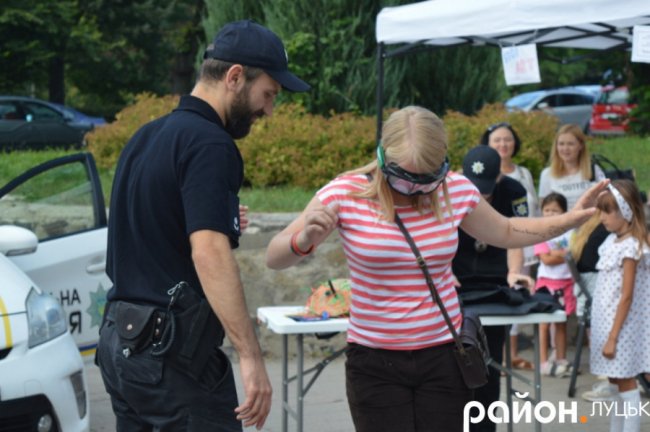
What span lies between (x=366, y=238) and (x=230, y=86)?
0.78 metres

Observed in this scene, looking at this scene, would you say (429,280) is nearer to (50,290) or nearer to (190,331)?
(190,331)

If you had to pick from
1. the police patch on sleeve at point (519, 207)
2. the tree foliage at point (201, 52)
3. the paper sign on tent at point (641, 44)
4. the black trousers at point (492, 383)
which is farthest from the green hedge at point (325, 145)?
the black trousers at point (492, 383)

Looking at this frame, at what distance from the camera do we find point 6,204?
6059 mm

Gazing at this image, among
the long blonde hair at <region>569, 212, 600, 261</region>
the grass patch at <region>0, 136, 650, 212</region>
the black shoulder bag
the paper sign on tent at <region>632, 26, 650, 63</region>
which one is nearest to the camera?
the black shoulder bag

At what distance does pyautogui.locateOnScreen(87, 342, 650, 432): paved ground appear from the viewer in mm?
6387

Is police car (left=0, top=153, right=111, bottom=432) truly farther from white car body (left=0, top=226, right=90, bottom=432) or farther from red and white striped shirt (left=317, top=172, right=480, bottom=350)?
red and white striped shirt (left=317, top=172, right=480, bottom=350)

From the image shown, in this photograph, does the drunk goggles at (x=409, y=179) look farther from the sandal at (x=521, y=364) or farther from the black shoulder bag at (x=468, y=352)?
the sandal at (x=521, y=364)

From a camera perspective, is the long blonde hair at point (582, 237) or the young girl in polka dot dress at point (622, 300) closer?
the young girl in polka dot dress at point (622, 300)

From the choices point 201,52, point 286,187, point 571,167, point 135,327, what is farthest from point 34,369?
point 201,52

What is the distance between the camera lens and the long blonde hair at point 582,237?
6.99 meters

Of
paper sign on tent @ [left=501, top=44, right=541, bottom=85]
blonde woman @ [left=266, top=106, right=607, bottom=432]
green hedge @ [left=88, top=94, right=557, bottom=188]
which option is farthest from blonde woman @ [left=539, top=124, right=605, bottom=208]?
blonde woman @ [left=266, top=106, right=607, bottom=432]

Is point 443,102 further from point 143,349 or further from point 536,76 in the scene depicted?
point 143,349

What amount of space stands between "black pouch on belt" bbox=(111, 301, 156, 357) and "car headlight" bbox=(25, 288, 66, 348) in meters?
1.78

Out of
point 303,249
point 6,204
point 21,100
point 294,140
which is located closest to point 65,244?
point 6,204
